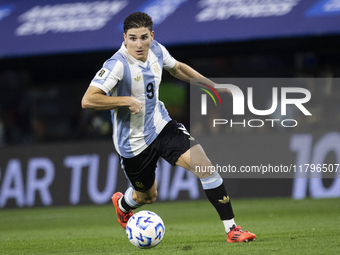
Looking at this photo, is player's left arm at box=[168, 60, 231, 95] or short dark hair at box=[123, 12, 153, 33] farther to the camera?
player's left arm at box=[168, 60, 231, 95]

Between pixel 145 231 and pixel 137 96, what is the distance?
4.85 ft

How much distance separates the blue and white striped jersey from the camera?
235 inches

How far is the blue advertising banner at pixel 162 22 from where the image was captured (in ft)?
40.9

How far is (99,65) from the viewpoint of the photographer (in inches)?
578

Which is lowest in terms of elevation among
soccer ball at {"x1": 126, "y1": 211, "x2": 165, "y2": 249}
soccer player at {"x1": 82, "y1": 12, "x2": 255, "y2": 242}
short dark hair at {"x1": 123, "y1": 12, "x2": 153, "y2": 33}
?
soccer ball at {"x1": 126, "y1": 211, "x2": 165, "y2": 249}

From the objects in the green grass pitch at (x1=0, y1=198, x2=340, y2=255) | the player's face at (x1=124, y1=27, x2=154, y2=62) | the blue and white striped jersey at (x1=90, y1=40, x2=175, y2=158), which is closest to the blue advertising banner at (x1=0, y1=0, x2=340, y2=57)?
the green grass pitch at (x1=0, y1=198, x2=340, y2=255)

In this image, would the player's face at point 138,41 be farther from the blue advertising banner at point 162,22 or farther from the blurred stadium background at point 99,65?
the blue advertising banner at point 162,22

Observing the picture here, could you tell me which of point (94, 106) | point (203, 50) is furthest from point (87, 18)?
point (94, 106)

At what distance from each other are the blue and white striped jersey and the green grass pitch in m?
1.15

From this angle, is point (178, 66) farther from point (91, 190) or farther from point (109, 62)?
point (91, 190)

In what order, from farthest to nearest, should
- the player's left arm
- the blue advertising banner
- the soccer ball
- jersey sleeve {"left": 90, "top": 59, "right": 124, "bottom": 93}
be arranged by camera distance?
the blue advertising banner < the player's left arm < jersey sleeve {"left": 90, "top": 59, "right": 124, "bottom": 93} < the soccer ball

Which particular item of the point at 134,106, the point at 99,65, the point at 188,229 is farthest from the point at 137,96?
the point at 99,65
